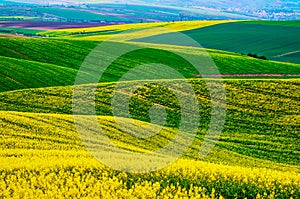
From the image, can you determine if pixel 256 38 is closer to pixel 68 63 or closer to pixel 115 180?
pixel 68 63

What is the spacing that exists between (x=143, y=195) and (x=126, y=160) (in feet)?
A: 13.3

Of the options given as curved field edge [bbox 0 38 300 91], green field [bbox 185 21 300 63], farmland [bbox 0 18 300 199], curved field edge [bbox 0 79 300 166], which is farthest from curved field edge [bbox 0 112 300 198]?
green field [bbox 185 21 300 63]

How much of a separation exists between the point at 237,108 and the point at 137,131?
1566 centimetres

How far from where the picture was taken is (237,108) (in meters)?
42.9

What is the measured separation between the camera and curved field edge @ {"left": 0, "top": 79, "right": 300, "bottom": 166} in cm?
3408

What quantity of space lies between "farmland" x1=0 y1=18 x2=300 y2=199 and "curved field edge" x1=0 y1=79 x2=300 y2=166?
0.32 feet

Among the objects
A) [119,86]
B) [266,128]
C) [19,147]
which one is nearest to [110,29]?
[119,86]

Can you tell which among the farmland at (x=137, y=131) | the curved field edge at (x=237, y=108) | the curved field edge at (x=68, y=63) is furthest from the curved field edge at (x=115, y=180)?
the curved field edge at (x=68, y=63)

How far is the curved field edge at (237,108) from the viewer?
34.1 m

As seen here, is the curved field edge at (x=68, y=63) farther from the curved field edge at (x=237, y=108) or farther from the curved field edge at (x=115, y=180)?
the curved field edge at (x=115, y=180)

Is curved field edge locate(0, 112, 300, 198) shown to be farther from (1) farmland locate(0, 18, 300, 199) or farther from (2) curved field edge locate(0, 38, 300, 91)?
(2) curved field edge locate(0, 38, 300, 91)

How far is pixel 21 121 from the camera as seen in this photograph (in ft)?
93.1

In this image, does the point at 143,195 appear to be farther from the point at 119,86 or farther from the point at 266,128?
the point at 119,86

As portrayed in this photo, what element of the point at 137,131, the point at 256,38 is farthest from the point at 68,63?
the point at 256,38
